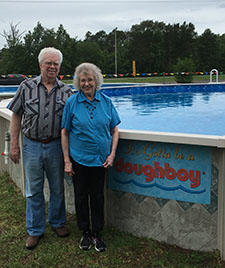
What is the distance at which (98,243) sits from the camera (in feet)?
10.3

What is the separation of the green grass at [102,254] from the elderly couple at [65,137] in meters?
0.11

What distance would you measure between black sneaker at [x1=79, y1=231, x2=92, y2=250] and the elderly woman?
0.02 meters

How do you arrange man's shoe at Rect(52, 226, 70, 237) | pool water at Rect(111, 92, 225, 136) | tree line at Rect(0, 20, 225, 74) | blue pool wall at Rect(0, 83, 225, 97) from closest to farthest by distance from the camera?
1. man's shoe at Rect(52, 226, 70, 237)
2. pool water at Rect(111, 92, 225, 136)
3. blue pool wall at Rect(0, 83, 225, 97)
4. tree line at Rect(0, 20, 225, 74)

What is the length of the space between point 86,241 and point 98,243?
12 cm

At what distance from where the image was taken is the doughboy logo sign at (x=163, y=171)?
9.61 feet

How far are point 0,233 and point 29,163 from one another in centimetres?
93

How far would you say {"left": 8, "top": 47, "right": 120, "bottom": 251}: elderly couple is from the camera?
2.95 m

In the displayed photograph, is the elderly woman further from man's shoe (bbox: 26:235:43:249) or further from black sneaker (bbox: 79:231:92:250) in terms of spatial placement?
man's shoe (bbox: 26:235:43:249)

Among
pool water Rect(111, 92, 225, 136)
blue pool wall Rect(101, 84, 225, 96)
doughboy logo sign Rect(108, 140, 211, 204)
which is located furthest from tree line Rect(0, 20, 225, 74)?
doughboy logo sign Rect(108, 140, 211, 204)

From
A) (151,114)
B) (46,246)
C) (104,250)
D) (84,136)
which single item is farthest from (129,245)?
(151,114)

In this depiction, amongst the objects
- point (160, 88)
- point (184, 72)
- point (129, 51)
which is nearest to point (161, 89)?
point (160, 88)

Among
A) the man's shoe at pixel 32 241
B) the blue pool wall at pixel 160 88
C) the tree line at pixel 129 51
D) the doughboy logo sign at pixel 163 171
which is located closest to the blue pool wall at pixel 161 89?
the blue pool wall at pixel 160 88

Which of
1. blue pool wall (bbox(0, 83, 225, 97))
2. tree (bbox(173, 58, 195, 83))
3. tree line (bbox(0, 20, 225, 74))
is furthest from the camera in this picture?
tree line (bbox(0, 20, 225, 74))

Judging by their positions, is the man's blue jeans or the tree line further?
the tree line
